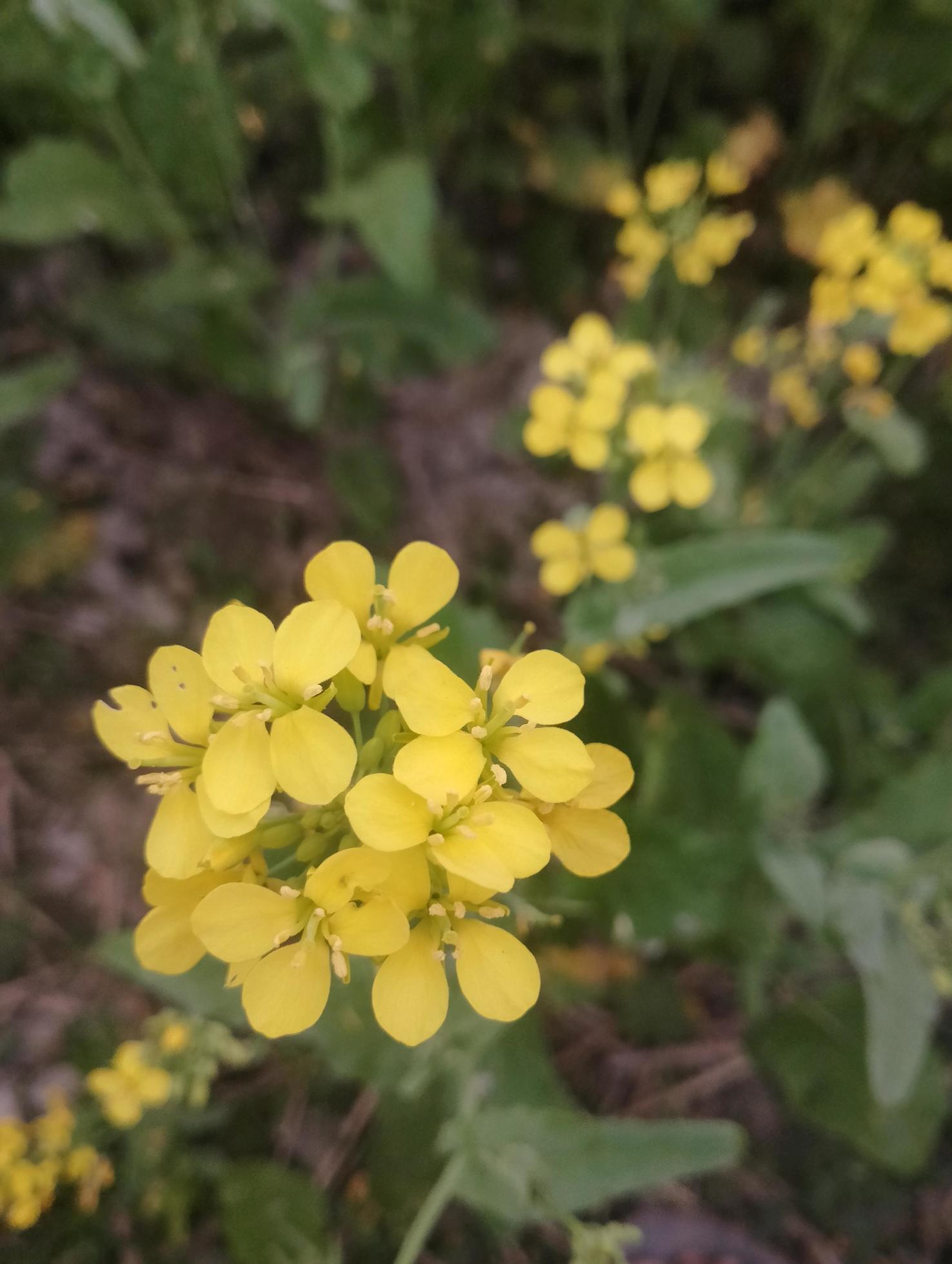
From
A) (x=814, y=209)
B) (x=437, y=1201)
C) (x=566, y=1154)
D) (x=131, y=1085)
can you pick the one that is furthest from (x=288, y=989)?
(x=814, y=209)

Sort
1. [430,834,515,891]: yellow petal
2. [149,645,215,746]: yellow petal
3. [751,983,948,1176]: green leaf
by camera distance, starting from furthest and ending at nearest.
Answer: [751,983,948,1176]: green leaf → [149,645,215,746]: yellow petal → [430,834,515,891]: yellow petal

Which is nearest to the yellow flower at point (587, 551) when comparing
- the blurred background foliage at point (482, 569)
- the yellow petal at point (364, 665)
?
the blurred background foliage at point (482, 569)

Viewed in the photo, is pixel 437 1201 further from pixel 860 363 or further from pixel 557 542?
pixel 860 363

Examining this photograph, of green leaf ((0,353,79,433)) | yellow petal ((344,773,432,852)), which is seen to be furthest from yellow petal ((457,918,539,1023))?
green leaf ((0,353,79,433))

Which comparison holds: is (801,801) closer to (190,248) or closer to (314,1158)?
(314,1158)

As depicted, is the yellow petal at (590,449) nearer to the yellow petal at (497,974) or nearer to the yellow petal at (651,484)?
the yellow petal at (651,484)

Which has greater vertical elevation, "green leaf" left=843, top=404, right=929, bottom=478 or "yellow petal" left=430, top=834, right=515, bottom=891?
"green leaf" left=843, top=404, right=929, bottom=478

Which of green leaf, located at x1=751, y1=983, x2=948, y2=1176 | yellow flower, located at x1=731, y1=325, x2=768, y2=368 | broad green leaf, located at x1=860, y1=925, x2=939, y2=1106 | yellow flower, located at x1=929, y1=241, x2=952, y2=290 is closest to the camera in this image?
broad green leaf, located at x1=860, y1=925, x2=939, y2=1106

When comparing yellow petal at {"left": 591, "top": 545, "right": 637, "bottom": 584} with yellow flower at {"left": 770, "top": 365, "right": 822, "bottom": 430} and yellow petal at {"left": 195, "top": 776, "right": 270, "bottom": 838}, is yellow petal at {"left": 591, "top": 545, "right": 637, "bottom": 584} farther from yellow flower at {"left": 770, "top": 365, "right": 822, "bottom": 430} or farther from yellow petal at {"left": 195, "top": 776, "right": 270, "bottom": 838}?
yellow petal at {"left": 195, "top": 776, "right": 270, "bottom": 838}
